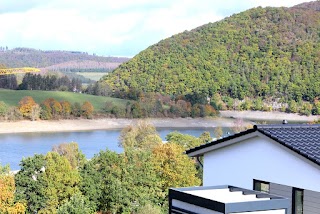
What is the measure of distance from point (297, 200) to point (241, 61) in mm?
78973

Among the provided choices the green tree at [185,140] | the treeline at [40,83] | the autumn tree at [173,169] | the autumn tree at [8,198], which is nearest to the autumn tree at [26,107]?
the treeline at [40,83]

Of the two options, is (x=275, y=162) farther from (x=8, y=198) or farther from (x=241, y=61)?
(x=241, y=61)

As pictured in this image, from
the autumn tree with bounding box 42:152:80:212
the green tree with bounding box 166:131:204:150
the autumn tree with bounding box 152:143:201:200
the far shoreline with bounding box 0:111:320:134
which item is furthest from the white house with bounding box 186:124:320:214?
the far shoreline with bounding box 0:111:320:134

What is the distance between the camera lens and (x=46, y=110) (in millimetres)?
56938

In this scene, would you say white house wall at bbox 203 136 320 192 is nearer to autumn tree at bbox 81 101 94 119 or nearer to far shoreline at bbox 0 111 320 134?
far shoreline at bbox 0 111 320 134

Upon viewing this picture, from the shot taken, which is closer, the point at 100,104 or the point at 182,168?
the point at 182,168

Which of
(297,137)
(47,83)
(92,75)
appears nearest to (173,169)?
(297,137)

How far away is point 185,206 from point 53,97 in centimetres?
6318

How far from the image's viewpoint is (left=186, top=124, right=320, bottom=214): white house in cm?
359

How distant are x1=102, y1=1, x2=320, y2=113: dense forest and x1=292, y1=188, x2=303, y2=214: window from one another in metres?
68.4

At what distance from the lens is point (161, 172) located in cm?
1541

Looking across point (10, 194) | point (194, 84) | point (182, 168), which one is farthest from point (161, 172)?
point (194, 84)

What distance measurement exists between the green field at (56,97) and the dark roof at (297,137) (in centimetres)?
5875

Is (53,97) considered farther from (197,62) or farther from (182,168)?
(182,168)
